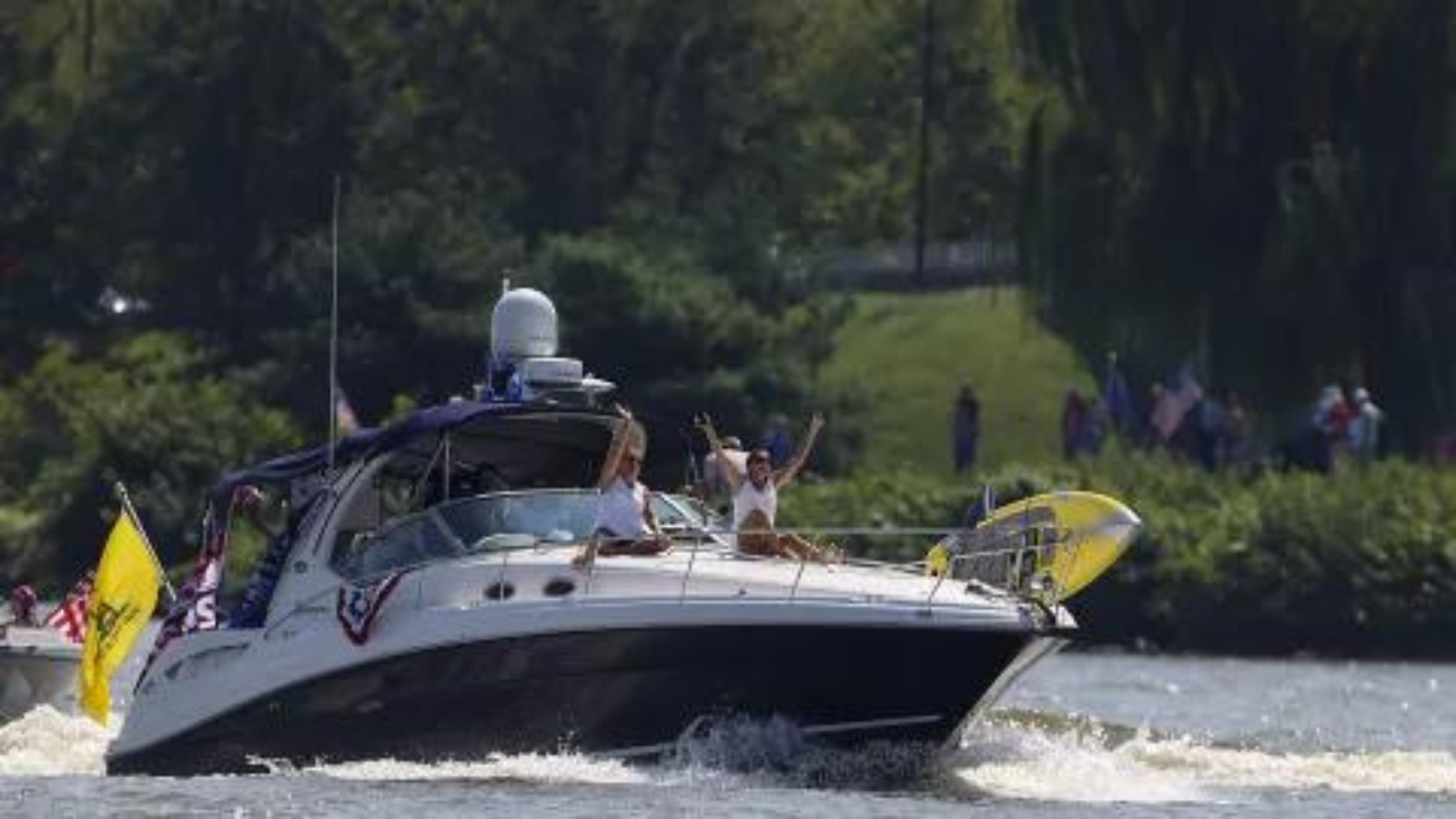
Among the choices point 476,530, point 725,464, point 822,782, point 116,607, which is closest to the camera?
point 822,782

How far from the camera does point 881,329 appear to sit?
8144cm

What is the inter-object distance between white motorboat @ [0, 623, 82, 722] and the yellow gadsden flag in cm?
281

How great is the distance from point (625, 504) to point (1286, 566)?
2241 centimetres

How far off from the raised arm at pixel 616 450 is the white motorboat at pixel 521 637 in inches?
16.0

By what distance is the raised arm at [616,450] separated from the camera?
29.4m

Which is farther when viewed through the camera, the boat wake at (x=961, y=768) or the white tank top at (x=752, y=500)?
the white tank top at (x=752, y=500)

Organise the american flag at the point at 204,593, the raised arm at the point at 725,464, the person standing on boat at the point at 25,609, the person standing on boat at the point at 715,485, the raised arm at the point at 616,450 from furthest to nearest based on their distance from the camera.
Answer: the person standing on boat at the point at 25,609 < the person standing on boat at the point at 715,485 < the american flag at the point at 204,593 < the raised arm at the point at 725,464 < the raised arm at the point at 616,450

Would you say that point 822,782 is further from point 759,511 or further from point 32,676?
point 32,676

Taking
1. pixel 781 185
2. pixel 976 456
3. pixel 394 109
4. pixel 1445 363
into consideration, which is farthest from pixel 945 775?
pixel 781 185

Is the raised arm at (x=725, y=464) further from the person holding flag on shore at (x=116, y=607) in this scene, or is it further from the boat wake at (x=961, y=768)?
the person holding flag on shore at (x=116, y=607)

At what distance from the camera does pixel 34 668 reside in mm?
35719

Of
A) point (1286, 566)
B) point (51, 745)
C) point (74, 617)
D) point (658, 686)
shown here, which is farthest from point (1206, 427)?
point (658, 686)

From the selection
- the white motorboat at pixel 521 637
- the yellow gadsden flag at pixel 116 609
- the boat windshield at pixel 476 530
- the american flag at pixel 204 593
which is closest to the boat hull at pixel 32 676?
the yellow gadsden flag at pixel 116 609

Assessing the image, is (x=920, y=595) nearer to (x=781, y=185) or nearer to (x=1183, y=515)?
(x=1183, y=515)
